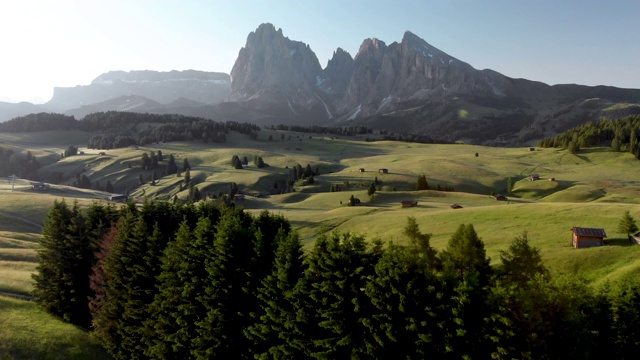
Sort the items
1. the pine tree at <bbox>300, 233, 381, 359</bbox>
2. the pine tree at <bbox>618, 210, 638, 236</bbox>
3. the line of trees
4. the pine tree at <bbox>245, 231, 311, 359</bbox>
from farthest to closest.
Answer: the pine tree at <bbox>618, 210, 638, 236</bbox> → the pine tree at <bbox>245, 231, 311, 359</bbox> → the pine tree at <bbox>300, 233, 381, 359</bbox> → the line of trees

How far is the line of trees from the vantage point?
28.1m

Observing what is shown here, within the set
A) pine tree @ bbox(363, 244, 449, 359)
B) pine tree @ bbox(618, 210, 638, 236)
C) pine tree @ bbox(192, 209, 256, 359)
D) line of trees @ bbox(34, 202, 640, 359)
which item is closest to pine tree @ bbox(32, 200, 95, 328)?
line of trees @ bbox(34, 202, 640, 359)

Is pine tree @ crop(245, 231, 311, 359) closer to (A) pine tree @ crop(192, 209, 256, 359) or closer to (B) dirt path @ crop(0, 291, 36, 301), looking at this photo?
(A) pine tree @ crop(192, 209, 256, 359)

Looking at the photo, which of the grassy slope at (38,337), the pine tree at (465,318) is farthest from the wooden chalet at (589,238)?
the grassy slope at (38,337)

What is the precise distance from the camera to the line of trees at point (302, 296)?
28094 mm

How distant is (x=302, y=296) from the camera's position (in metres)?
35.9

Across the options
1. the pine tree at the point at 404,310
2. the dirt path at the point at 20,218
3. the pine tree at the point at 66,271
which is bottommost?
the dirt path at the point at 20,218

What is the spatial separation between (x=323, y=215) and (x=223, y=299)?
6850cm

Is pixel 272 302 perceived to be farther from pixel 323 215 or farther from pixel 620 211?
pixel 323 215

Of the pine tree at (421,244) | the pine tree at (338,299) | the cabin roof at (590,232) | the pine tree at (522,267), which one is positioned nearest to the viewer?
the pine tree at (338,299)

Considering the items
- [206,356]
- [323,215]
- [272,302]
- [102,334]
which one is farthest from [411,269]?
[323,215]

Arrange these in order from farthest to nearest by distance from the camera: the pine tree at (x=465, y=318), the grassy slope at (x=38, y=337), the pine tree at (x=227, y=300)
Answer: the grassy slope at (x=38, y=337) < the pine tree at (x=227, y=300) < the pine tree at (x=465, y=318)

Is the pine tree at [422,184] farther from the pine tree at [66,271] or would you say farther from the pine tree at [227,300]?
the pine tree at [227,300]

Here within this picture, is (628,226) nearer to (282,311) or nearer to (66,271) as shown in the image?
(282,311)
